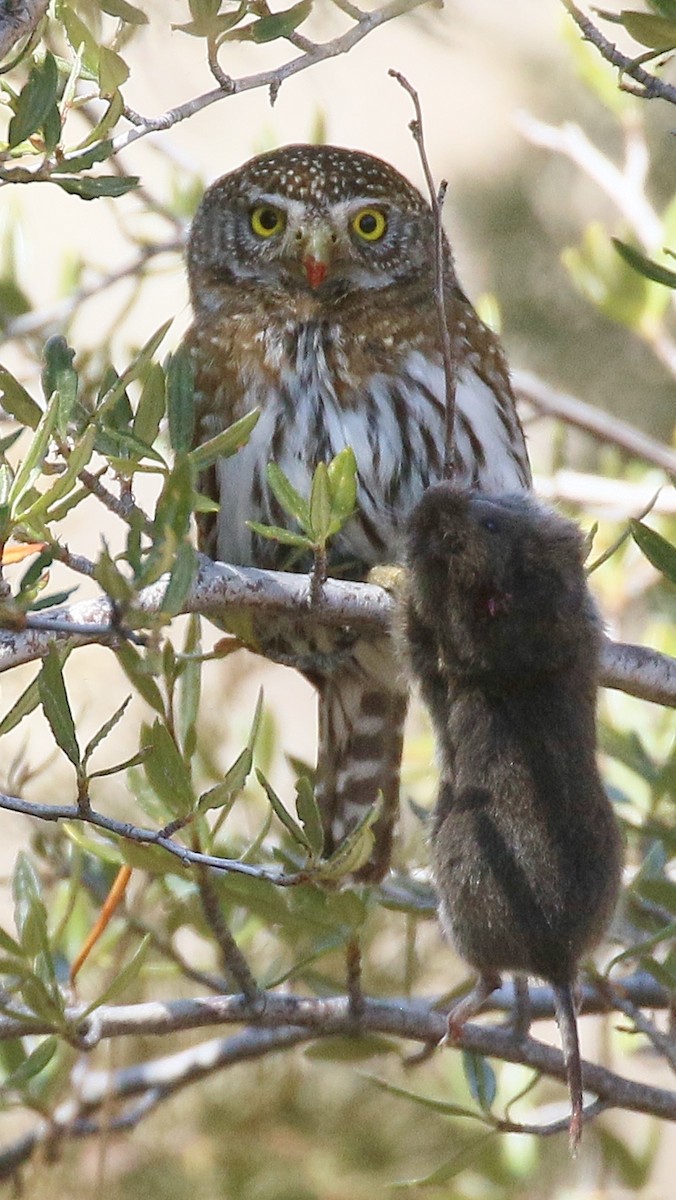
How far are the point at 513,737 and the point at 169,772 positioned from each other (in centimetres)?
47

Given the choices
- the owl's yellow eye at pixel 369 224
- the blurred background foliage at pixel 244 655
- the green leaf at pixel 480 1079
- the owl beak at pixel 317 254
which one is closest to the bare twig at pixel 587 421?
the blurred background foliage at pixel 244 655

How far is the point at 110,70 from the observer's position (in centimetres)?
190

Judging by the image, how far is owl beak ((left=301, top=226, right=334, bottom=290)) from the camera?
3.25m

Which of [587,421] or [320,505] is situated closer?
[320,505]

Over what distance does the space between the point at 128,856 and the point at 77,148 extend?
0.94 m

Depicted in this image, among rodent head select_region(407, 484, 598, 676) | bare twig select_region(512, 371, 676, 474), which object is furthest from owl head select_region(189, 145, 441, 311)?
rodent head select_region(407, 484, 598, 676)

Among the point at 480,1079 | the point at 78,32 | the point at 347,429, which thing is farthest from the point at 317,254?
the point at 480,1079

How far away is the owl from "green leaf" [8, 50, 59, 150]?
4.07 ft

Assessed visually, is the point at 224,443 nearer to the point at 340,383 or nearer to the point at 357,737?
the point at 340,383

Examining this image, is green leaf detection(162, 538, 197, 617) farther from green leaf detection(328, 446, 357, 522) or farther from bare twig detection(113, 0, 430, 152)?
bare twig detection(113, 0, 430, 152)

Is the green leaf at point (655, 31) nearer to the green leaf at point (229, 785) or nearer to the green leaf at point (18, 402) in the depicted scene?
the green leaf at point (18, 402)

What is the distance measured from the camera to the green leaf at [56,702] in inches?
69.7

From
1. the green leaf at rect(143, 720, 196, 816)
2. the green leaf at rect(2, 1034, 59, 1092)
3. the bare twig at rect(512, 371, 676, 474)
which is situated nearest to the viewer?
the green leaf at rect(143, 720, 196, 816)

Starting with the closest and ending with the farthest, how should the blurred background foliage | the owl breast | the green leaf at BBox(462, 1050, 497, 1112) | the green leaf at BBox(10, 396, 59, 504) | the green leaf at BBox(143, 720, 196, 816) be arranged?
the green leaf at BBox(10, 396, 59, 504)
the blurred background foliage
the green leaf at BBox(143, 720, 196, 816)
the green leaf at BBox(462, 1050, 497, 1112)
the owl breast
